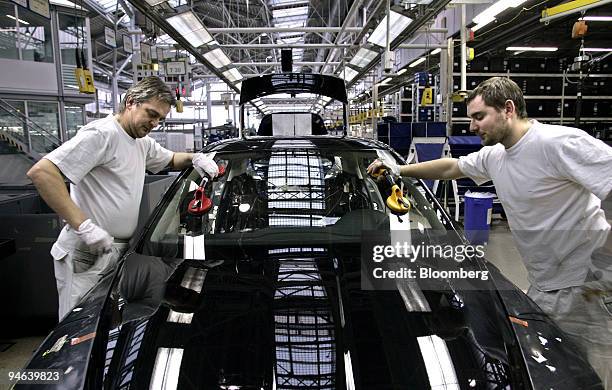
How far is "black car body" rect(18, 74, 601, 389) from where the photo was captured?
1085mm

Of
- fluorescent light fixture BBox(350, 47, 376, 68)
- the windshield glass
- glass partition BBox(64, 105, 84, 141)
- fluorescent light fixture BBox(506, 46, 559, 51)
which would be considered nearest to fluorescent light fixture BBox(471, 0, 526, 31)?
fluorescent light fixture BBox(350, 47, 376, 68)

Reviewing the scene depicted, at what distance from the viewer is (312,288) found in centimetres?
142

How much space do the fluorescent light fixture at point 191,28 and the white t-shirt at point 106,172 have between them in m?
2.93

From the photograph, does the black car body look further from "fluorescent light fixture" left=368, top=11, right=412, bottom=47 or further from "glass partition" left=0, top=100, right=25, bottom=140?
"glass partition" left=0, top=100, right=25, bottom=140

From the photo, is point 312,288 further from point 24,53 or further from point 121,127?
point 24,53

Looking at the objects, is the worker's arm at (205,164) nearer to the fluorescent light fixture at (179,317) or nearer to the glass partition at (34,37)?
the fluorescent light fixture at (179,317)

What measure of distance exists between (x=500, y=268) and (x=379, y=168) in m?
2.68

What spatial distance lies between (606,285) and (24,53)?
1201 cm

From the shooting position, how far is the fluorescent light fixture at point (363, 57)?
704 centimetres

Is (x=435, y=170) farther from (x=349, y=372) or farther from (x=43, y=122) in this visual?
(x=43, y=122)

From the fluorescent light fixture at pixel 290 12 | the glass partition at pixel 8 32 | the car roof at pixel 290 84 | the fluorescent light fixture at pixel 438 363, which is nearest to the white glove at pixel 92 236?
the fluorescent light fixture at pixel 438 363

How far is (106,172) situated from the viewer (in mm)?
2006

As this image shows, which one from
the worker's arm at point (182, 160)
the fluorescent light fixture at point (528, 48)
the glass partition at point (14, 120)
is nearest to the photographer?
the worker's arm at point (182, 160)

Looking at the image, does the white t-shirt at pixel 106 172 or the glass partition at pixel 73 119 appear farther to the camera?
the glass partition at pixel 73 119
